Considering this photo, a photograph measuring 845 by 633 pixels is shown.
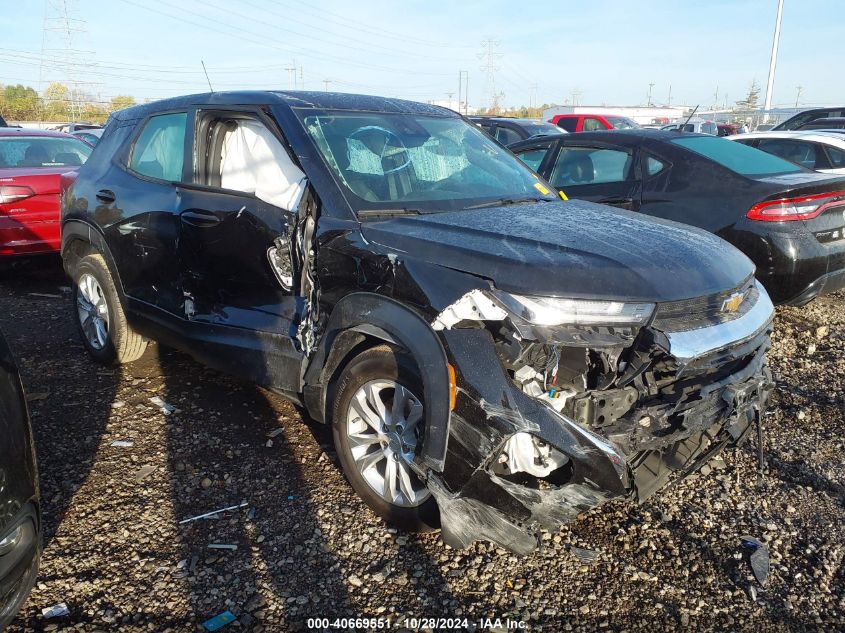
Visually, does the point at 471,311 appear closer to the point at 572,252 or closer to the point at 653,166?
the point at 572,252

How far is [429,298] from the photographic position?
2537 millimetres

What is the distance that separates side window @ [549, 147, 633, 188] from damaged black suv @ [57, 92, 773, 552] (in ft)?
6.73

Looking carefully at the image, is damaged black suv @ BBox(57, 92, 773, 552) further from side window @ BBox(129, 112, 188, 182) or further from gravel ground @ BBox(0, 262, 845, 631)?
gravel ground @ BBox(0, 262, 845, 631)

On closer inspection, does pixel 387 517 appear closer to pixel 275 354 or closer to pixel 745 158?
pixel 275 354

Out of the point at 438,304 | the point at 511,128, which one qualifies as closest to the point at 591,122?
the point at 511,128

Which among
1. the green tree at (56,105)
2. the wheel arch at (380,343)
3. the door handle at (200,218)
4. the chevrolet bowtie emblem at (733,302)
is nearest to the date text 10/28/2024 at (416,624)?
the wheel arch at (380,343)

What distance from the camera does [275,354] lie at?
11.0ft

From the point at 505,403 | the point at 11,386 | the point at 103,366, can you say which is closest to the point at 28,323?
the point at 103,366

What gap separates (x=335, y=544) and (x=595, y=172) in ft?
14.5

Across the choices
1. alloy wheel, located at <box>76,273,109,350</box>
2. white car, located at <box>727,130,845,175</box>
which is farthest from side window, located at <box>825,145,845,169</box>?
alloy wheel, located at <box>76,273,109,350</box>

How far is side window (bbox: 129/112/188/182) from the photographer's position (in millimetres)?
3969

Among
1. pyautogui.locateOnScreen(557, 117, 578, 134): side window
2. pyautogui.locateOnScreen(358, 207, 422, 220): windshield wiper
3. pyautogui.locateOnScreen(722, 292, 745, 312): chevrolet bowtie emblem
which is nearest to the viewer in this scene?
pyautogui.locateOnScreen(722, 292, 745, 312): chevrolet bowtie emblem

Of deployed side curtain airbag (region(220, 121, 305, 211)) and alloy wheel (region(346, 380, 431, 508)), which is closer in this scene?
alloy wheel (region(346, 380, 431, 508))

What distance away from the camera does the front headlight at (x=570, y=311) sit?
Result: 236 centimetres
